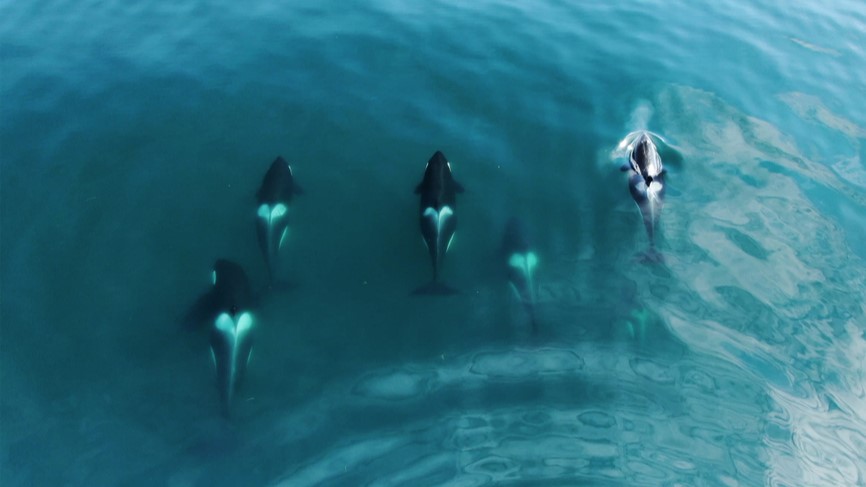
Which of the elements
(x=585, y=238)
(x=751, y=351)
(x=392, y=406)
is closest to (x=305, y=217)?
(x=392, y=406)

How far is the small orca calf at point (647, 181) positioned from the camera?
13.4 metres

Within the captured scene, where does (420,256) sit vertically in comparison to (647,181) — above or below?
below

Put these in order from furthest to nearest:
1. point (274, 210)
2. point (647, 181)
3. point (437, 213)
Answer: point (647, 181) → point (274, 210) → point (437, 213)

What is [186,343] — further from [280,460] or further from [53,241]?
[53,241]

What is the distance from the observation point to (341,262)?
12570mm

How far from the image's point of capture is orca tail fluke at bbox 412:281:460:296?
12094 millimetres

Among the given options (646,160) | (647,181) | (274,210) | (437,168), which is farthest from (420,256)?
(646,160)

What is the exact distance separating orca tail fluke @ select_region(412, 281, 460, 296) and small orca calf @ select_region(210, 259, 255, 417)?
3.34 meters

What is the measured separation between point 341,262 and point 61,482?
613 centimetres

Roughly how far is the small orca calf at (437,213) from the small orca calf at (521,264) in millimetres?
1228

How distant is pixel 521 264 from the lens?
12.5 m

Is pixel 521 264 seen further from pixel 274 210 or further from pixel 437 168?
pixel 274 210

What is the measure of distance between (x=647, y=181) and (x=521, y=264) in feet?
12.5

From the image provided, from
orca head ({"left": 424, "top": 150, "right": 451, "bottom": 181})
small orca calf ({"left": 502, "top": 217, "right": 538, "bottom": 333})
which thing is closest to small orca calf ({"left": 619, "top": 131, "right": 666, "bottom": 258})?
small orca calf ({"left": 502, "top": 217, "right": 538, "bottom": 333})
